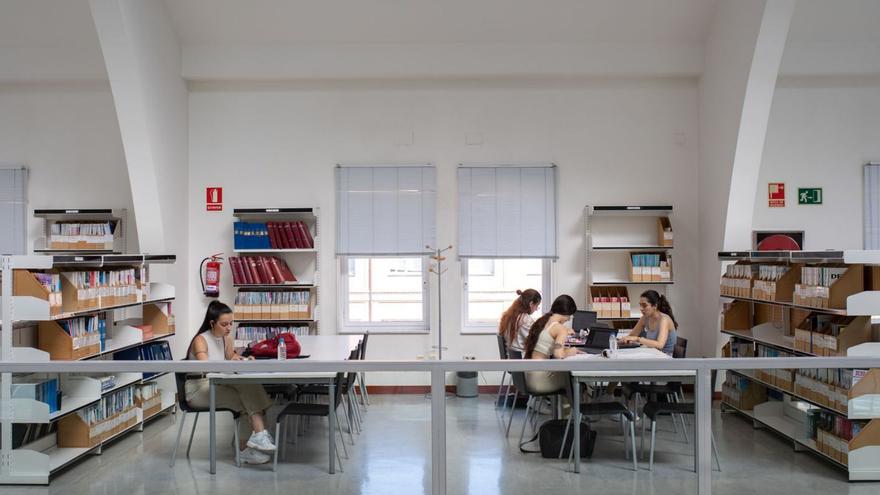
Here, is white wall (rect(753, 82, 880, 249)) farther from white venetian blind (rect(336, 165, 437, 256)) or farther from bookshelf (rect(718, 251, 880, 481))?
white venetian blind (rect(336, 165, 437, 256))

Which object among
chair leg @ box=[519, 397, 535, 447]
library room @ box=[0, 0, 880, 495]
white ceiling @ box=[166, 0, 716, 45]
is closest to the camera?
chair leg @ box=[519, 397, 535, 447]

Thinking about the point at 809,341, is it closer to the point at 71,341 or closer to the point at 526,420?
the point at 526,420

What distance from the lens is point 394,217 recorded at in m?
7.54

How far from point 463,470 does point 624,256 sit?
5.18m

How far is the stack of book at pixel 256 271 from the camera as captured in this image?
718 cm

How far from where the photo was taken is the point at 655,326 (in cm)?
612

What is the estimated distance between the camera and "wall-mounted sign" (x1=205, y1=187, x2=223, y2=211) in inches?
298

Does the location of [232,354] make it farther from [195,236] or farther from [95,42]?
[95,42]

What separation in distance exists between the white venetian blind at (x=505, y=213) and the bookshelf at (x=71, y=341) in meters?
3.13

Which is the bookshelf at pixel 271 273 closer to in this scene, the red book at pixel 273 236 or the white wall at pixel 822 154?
the red book at pixel 273 236

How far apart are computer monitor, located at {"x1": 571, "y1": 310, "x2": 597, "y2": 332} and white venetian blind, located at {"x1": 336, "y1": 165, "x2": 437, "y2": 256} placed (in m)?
1.82

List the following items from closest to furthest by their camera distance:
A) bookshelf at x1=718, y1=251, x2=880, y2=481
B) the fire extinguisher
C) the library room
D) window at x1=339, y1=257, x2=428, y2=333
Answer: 1. bookshelf at x1=718, y1=251, x2=880, y2=481
2. the library room
3. the fire extinguisher
4. window at x1=339, y1=257, x2=428, y2=333

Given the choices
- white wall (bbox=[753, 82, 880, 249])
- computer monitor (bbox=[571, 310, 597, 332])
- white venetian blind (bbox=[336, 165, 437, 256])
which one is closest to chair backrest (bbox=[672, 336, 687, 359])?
computer monitor (bbox=[571, 310, 597, 332])

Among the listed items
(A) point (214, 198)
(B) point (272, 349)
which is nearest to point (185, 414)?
(B) point (272, 349)
